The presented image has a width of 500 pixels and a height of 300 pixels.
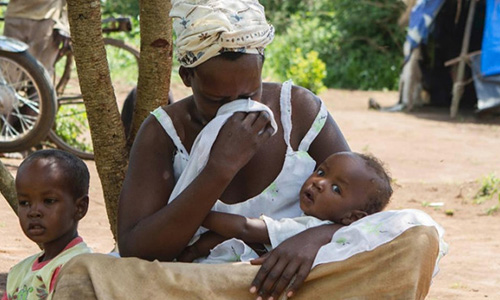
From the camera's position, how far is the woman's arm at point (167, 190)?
233 centimetres

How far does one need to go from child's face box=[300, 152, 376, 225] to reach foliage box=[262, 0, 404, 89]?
47.3 feet

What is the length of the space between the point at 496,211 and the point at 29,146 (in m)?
3.45

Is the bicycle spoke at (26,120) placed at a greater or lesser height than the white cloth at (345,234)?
lesser

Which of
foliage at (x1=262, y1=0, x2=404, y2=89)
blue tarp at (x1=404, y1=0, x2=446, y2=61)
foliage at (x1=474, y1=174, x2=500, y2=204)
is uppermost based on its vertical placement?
blue tarp at (x1=404, y1=0, x2=446, y2=61)

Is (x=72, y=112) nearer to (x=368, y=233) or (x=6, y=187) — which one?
(x=6, y=187)

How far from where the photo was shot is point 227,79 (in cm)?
239

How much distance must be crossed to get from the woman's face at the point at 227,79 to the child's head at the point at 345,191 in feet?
1.01

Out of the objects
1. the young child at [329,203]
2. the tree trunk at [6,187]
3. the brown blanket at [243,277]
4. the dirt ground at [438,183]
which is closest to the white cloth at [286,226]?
the young child at [329,203]

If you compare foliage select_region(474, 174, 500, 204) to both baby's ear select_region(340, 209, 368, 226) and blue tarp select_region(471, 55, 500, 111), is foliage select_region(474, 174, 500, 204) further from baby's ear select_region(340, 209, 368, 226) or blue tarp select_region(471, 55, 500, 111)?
blue tarp select_region(471, 55, 500, 111)

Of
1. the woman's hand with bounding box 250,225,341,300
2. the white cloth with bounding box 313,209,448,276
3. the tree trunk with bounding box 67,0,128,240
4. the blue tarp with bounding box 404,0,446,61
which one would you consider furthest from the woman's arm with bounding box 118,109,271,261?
the blue tarp with bounding box 404,0,446,61

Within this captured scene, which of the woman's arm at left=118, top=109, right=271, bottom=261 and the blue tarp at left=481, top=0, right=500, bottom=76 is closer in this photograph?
the woman's arm at left=118, top=109, right=271, bottom=261

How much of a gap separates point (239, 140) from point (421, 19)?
11038mm

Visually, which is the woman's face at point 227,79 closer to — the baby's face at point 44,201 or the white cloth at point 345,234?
the white cloth at point 345,234

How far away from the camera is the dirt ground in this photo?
172 inches
